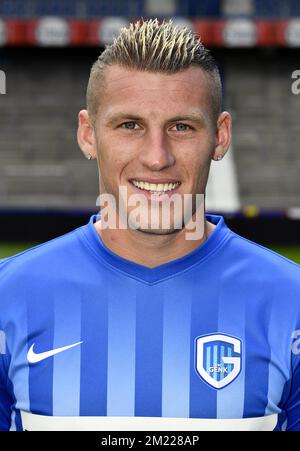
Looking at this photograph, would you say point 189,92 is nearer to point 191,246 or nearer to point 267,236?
point 191,246

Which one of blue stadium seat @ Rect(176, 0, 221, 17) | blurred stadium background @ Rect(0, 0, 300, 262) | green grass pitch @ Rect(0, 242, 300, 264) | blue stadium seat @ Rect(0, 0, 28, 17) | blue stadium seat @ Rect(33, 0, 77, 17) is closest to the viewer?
green grass pitch @ Rect(0, 242, 300, 264)

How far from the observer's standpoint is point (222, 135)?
2189mm

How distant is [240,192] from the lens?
57.8 ft

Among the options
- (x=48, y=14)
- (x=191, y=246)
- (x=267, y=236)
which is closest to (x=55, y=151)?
(x=48, y=14)

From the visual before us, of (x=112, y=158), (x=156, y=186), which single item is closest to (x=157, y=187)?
(x=156, y=186)

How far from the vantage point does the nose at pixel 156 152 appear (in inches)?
77.6

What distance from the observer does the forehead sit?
Result: 1992 mm

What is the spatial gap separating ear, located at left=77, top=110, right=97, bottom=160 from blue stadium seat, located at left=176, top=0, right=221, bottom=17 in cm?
1825

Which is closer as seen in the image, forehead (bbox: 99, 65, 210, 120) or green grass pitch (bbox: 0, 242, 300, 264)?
forehead (bbox: 99, 65, 210, 120)

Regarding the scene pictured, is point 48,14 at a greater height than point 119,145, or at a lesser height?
greater

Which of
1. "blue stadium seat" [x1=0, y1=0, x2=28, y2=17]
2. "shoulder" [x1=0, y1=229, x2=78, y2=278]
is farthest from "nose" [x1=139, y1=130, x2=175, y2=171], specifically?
"blue stadium seat" [x1=0, y1=0, x2=28, y2=17]

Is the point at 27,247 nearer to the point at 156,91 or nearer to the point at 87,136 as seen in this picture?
the point at 87,136

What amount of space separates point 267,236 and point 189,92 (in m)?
13.3
